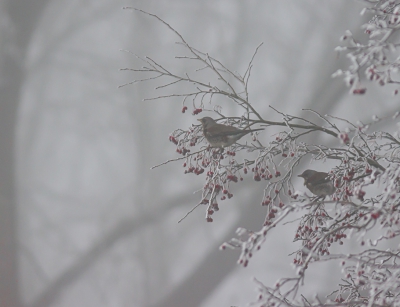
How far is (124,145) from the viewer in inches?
102

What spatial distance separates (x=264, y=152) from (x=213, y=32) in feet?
5.39

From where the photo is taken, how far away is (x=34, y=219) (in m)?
2.65

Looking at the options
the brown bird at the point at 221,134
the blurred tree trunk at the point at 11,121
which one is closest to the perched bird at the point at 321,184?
the brown bird at the point at 221,134

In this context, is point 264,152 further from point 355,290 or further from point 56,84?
point 56,84

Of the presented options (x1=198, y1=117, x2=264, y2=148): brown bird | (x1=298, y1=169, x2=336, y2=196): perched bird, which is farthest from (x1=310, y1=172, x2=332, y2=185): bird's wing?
(x1=198, y1=117, x2=264, y2=148): brown bird

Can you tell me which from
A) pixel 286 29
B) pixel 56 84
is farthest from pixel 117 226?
pixel 286 29

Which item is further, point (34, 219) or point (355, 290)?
point (34, 219)

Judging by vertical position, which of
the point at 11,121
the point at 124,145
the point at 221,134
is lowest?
the point at 221,134

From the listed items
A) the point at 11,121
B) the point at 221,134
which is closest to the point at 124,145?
the point at 11,121

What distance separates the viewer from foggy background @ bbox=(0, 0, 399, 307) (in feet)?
7.78

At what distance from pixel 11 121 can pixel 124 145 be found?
0.64 m

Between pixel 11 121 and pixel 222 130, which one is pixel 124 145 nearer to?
pixel 11 121

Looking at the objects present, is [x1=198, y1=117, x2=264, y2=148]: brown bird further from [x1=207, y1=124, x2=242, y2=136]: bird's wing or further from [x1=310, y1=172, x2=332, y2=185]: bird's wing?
[x1=310, y1=172, x2=332, y2=185]: bird's wing

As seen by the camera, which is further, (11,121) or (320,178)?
(11,121)
